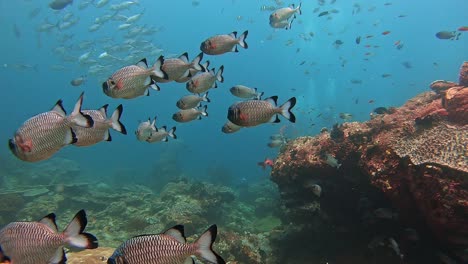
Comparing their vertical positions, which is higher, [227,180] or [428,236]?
[428,236]

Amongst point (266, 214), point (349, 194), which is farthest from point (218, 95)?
point (349, 194)

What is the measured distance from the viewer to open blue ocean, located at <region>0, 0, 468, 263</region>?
15891 mm

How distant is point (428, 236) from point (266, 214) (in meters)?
12.8

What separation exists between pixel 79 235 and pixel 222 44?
4471 mm

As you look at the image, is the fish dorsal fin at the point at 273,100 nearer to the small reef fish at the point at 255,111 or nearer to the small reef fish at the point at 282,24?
the small reef fish at the point at 255,111

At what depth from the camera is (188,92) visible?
13.2 metres

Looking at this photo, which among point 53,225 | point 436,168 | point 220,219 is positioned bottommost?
point 220,219

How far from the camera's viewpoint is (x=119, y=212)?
15492 mm

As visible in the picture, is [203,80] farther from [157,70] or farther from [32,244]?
[32,244]

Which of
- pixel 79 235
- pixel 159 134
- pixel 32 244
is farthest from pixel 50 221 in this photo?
pixel 159 134

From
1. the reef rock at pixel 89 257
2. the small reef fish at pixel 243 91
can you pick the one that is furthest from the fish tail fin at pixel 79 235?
the small reef fish at pixel 243 91

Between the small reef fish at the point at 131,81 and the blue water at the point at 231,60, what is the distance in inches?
1203

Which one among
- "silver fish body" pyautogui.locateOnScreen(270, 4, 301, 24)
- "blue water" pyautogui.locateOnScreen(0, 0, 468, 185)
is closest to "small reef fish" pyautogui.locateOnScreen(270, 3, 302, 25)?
"silver fish body" pyautogui.locateOnScreen(270, 4, 301, 24)

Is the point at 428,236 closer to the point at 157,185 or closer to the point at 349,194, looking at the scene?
the point at 349,194
